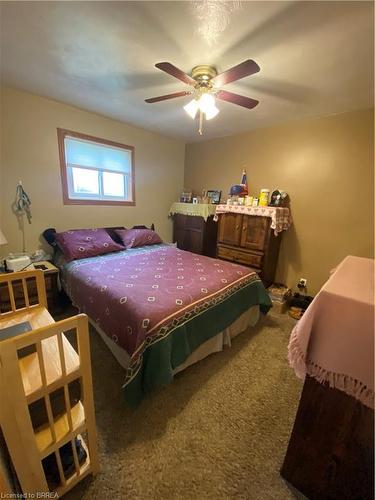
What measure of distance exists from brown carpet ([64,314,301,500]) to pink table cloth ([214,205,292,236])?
5.28 ft

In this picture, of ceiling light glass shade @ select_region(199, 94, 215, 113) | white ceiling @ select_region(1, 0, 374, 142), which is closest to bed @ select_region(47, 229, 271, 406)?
ceiling light glass shade @ select_region(199, 94, 215, 113)

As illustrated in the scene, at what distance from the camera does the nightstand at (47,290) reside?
2037 millimetres

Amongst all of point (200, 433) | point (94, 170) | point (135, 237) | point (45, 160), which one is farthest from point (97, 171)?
point (200, 433)

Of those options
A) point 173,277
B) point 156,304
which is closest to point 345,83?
point 173,277

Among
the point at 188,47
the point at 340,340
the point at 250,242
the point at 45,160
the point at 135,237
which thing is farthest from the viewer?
the point at 135,237

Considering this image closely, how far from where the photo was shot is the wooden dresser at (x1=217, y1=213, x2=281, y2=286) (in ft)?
9.42

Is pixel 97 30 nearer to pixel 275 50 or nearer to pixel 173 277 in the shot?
pixel 275 50

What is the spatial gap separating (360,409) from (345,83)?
2.48 meters

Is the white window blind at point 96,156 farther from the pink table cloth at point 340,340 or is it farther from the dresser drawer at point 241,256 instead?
the pink table cloth at point 340,340

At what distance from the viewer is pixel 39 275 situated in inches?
54.6

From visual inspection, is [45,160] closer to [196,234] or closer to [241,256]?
[196,234]

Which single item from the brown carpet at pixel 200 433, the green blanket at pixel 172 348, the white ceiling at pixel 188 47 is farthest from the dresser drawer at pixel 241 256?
the white ceiling at pixel 188 47

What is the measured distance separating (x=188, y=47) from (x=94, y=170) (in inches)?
83.5

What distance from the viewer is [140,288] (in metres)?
1.79
